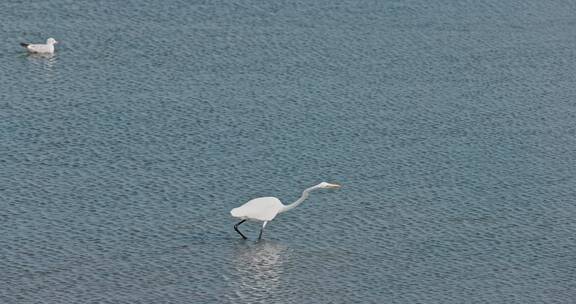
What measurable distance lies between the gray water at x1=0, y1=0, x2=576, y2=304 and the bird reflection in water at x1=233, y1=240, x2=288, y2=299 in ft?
0.19

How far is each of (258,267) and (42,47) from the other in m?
14.4

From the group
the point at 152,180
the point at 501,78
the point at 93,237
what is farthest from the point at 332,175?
the point at 501,78

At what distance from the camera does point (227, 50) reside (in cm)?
3922

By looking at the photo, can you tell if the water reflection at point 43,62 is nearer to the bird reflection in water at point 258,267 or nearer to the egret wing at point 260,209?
the egret wing at point 260,209

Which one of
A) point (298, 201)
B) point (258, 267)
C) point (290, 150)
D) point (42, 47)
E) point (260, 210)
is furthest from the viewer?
point (42, 47)

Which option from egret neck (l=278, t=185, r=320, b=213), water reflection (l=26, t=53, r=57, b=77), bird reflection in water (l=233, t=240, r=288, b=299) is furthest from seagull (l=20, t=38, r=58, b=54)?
bird reflection in water (l=233, t=240, r=288, b=299)

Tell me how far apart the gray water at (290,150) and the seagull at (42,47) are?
29 cm

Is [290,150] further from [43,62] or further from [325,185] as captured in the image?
[43,62]

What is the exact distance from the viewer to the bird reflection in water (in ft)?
80.2

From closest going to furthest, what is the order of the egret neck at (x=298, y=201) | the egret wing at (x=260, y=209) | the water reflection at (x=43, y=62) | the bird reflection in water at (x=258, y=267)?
the bird reflection in water at (x=258, y=267)
the egret wing at (x=260, y=209)
the egret neck at (x=298, y=201)
the water reflection at (x=43, y=62)

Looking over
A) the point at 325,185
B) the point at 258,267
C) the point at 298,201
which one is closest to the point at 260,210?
the point at 298,201

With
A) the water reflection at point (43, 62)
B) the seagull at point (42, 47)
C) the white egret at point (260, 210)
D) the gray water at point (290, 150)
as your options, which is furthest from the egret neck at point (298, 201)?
the seagull at point (42, 47)

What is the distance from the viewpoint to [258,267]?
2561 cm

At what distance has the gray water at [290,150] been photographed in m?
25.4
